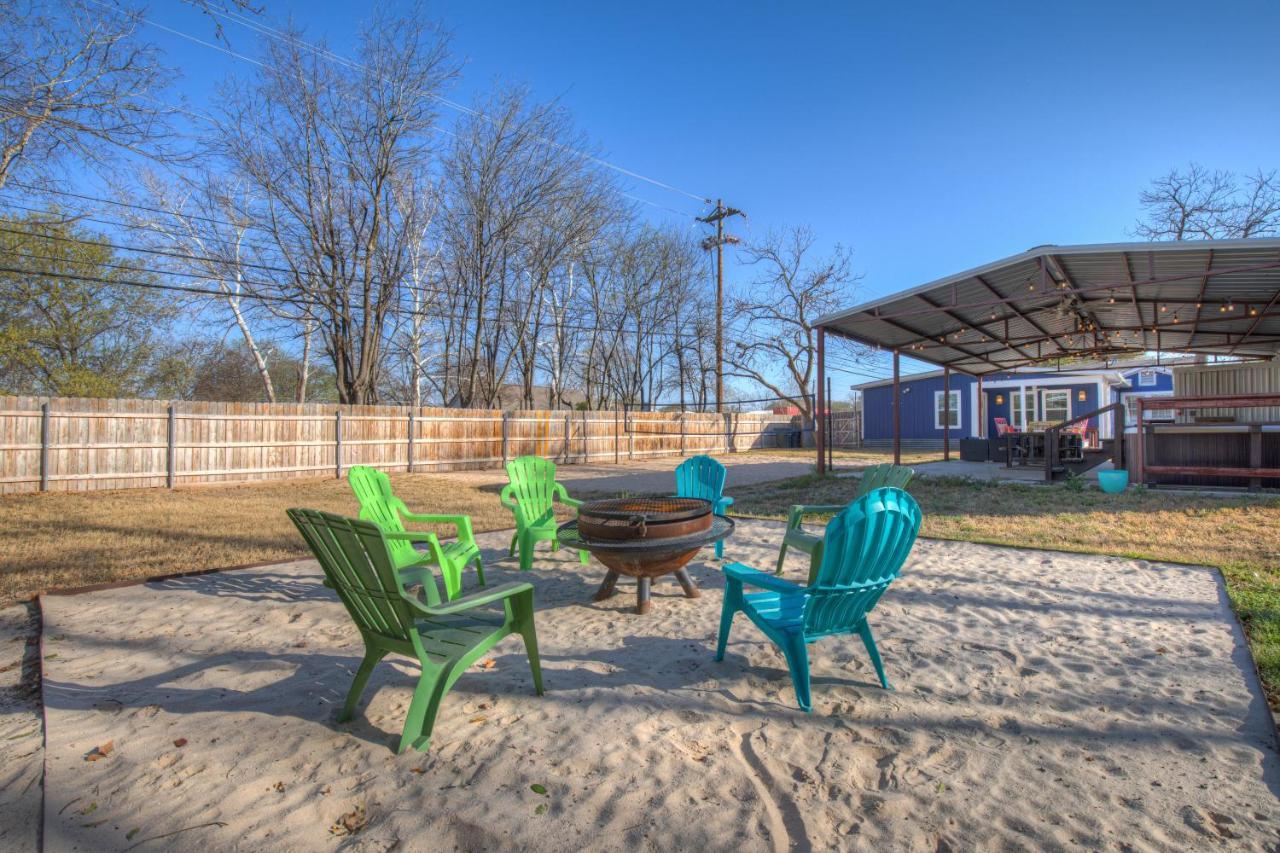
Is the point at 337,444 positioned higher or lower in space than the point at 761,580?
higher

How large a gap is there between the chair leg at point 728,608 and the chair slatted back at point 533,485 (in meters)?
2.43

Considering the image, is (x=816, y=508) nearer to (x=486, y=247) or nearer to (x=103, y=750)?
(x=103, y=750)

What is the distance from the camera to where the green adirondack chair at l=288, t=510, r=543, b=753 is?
221 centimetres

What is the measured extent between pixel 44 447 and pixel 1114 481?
1746 cm

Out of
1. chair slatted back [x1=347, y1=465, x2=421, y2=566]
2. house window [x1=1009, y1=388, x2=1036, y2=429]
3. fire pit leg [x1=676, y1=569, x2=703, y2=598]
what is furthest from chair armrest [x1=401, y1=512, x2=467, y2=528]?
house window [x1=1009, y1=388, x2=1036, y2=429]

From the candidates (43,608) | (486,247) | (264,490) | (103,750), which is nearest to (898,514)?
(103,750)

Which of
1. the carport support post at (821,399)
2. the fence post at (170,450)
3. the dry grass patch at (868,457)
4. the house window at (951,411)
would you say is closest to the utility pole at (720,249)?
the dry grass patch at (868,457)

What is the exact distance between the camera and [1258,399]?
27.0 feet

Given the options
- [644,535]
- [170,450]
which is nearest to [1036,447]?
[644,535]

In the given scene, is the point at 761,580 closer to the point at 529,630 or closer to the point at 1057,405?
the point at 529,630

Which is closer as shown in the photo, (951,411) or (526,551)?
(526,551)

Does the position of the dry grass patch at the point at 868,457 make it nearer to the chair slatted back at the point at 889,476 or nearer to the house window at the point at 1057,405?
the house window at the point at 1057,405

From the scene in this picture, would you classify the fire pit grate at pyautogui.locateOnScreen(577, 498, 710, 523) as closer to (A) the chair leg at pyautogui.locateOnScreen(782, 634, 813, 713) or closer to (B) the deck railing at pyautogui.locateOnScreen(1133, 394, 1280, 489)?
(A) the chair leg at pyautogui.locateOnScreen(782, 634, 813, 713)

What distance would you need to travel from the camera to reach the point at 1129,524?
23.0 feet
